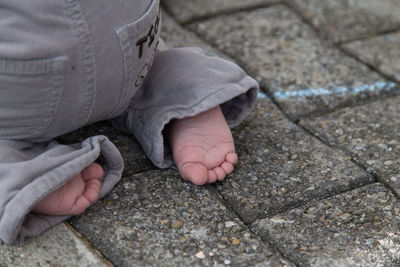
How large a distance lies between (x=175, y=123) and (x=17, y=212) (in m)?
0.47

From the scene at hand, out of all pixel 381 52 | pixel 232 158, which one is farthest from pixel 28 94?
pixel 381 52

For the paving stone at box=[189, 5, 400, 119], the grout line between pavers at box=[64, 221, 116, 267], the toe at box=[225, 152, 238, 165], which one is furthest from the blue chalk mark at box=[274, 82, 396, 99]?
the grout line between pavers at box=[64, 221, 116, 267]

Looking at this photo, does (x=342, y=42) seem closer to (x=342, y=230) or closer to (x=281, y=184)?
(x=281, y=184)

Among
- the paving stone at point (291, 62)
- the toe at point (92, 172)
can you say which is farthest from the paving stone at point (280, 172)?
the toe at point (92, 172)

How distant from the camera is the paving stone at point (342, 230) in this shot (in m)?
1.17

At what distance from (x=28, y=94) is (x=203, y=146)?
43cm

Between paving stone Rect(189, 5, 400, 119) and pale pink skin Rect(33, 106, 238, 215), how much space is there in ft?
1.08

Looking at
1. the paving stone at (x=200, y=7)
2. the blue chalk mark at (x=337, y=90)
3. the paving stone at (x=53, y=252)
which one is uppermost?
the paving stone at (x=53, y=252)

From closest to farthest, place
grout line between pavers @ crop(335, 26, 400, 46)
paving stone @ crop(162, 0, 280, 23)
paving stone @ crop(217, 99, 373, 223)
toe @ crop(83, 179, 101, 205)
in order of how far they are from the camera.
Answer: toe @ crop(83, 179, 101, 205)
paving stone @ crop(217, 99, 373, 223)
grout line between pavers @ crop(335, 26, 400, 46)
paving stone @ crop(162, 0, 280, 23)

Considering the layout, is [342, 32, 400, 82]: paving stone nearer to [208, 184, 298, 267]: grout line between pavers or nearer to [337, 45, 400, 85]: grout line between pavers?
[337, 45, 400, 85]: grout line between pavers

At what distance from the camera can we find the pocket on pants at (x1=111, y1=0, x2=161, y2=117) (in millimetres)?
1224

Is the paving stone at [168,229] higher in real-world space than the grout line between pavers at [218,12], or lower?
higher

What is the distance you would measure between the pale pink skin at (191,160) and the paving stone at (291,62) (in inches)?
13.0

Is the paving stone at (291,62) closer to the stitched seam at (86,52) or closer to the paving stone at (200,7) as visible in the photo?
the paving stone at (200,7)
